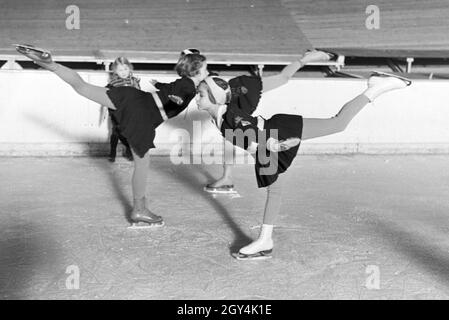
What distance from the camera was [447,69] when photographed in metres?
11.7

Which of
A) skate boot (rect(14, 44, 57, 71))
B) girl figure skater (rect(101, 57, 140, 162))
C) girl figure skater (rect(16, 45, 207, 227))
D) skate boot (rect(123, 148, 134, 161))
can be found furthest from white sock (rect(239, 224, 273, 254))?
skate boot (rect(123, 148, 134, 161))

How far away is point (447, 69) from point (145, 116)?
7912 mm

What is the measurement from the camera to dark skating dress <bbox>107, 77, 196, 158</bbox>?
5094mm

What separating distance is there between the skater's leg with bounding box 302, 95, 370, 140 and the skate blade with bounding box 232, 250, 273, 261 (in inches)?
31.4

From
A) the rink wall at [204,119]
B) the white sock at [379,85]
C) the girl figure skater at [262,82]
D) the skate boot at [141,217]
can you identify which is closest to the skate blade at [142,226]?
the skate boot at [141,217]

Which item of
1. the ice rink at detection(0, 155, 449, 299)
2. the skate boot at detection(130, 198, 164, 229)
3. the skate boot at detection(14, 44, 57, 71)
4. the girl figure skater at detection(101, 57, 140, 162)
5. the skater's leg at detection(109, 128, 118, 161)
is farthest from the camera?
the skater's leg at detection(109, 128, 118, 161)

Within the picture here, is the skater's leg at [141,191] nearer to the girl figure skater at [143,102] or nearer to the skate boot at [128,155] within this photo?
the girl figure skater at [143,102]

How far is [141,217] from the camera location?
5.35 metres

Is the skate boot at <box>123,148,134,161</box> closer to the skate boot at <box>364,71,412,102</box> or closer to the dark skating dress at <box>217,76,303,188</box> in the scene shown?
the dark skating dress at <box>217,76,303,188</box>

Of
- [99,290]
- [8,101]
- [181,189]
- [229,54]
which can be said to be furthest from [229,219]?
[229,54]

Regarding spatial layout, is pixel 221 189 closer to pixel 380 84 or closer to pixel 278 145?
pixel 380 84

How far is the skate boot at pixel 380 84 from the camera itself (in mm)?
5078

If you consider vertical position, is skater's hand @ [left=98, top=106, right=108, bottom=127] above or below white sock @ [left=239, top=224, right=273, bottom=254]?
above
